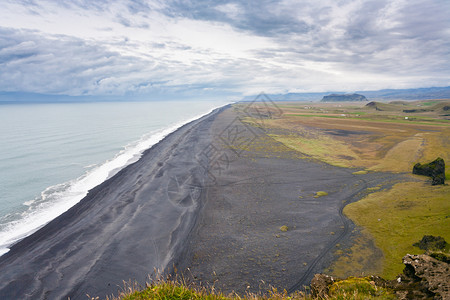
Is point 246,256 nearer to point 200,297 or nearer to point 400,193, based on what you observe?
point 200,297

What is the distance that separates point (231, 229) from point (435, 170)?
60.9 feet

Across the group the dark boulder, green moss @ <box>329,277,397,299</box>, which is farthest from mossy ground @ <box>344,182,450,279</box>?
green moss @ <box>329,277,397,299</box>

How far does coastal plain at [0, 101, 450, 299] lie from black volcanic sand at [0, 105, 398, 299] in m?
0.06

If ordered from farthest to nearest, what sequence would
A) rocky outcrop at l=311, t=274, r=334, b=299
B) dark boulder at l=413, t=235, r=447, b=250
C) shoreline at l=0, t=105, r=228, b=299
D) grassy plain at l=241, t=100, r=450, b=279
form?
grassy plain at l=241, t=100, r=450, b=279 → dark boulder at l=413, t=235, r=447, b=250 → shoreline at l=0, t=105, r=228, b=299 → rocky outcrop at l=311, t=274, r=334, b=299

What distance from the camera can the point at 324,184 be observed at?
21641mm

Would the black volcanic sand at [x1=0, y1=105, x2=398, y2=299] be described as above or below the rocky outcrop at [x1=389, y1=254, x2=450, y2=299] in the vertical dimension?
below

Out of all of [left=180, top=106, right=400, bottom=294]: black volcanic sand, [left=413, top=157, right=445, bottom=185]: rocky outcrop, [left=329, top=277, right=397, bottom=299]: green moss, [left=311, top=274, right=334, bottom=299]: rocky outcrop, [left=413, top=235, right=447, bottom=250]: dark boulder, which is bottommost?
[left=180, top=106, right=400, bottom=294]: black volcanic sand

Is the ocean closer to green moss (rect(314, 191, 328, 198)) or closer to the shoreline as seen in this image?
the shoreline

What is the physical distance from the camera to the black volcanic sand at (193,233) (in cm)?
1043

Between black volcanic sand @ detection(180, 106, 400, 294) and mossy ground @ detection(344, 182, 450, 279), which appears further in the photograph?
mossy ground @ detection(344, 182, 450, 279)

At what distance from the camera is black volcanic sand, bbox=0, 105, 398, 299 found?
34.2 feet

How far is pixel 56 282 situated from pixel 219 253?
716cm

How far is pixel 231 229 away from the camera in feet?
47.1

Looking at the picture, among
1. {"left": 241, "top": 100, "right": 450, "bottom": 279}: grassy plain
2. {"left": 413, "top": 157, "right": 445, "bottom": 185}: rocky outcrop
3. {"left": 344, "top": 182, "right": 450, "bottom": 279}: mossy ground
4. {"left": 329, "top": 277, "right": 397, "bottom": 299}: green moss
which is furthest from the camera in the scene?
{"left": 413, "top": 157, "right": 445, "bottom": 185}: rocky outcrop
